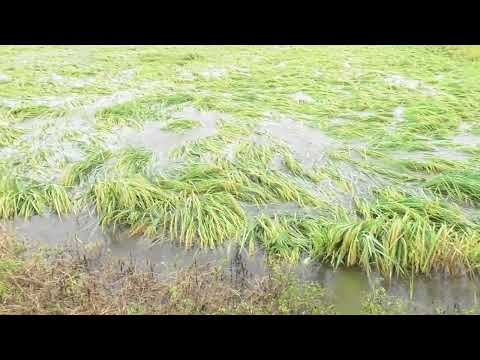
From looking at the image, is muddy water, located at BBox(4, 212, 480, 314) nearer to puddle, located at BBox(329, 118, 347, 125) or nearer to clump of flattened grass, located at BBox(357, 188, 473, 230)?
clump of flattened grass, located at BBox(357, 188, 473, 230)

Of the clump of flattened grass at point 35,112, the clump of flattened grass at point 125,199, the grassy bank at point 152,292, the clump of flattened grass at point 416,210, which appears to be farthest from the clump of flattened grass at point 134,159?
the clump of flattened grass at point 416,210

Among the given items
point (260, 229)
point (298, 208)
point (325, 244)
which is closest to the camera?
point (325, 244)

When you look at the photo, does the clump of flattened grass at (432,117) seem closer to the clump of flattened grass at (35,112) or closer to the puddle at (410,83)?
the puddle at (410,83)

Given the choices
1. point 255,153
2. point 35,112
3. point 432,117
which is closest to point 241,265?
point 255,153

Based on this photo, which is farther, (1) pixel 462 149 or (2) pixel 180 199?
(1) pixel 462 149

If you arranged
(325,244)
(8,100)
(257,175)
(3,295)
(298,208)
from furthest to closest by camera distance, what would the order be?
(8,100) < (257,175) < (298,208) < (325,244) < (3,295)

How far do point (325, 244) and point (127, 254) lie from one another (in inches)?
61.4

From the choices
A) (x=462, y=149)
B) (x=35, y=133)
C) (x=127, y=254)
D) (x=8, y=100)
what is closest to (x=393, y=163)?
(x=462, y=149)

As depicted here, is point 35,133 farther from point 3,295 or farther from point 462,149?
point 462,149

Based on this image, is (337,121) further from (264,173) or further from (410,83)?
(410,83)

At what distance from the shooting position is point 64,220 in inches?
143

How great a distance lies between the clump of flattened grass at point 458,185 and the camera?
12.3 ft

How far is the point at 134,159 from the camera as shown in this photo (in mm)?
4531

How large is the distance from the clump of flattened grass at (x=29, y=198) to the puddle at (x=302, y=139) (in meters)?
2.51
